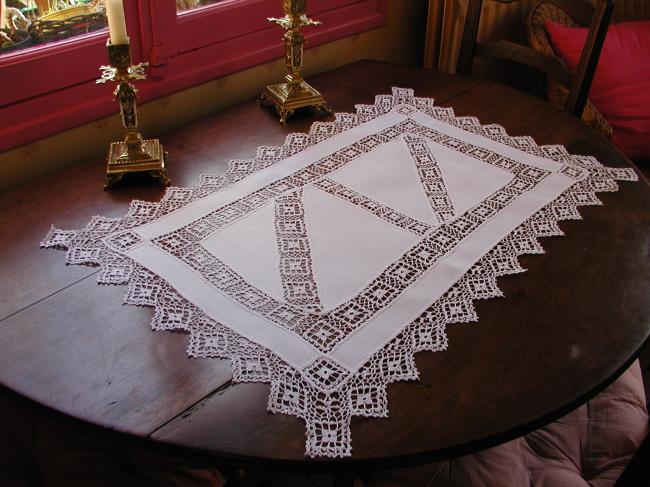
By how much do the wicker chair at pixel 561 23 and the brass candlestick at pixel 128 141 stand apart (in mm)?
1278

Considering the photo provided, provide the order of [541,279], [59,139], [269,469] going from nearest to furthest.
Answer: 1. [269,469]
2. [541,279]
3. [59,139]

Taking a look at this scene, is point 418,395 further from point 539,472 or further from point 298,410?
point 539,472

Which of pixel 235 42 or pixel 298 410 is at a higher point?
pixel 235 42

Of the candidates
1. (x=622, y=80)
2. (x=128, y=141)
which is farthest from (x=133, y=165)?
(x=622, y=80)

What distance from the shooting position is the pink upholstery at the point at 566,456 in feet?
3.60

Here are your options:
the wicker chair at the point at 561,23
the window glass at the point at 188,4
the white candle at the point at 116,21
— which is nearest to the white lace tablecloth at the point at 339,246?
the white candle at the point at 116,21

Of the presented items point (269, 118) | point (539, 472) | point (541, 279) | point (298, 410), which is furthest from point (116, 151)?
point (539, 472)

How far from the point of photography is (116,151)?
1.28 meters

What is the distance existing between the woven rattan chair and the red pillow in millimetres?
260

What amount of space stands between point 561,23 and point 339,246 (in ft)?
5.64

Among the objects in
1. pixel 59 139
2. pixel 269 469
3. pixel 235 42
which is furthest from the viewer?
pixel 235 42

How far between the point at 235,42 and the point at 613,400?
1.22 m

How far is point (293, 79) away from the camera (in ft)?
5.12

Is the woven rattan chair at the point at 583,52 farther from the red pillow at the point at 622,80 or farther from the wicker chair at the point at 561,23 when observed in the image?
the red pillow at the point at 622,80
